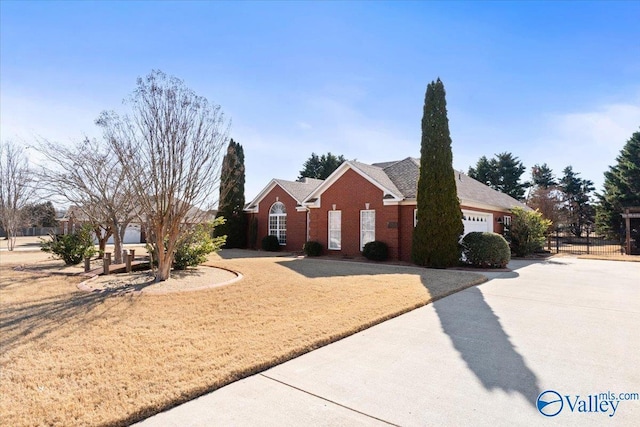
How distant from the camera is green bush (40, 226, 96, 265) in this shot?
45.5 feet

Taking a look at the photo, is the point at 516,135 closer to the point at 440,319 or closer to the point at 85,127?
the point at 440,319

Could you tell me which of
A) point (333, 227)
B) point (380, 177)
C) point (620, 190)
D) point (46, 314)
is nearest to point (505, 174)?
point (620, 190)

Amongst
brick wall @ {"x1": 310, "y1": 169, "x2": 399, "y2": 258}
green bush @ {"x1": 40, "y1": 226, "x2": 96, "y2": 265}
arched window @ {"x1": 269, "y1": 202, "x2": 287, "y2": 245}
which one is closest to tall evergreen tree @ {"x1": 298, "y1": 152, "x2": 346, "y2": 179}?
arched window @ {"x1": 269, "y1": 202, "x2": 287, "y2": 245}

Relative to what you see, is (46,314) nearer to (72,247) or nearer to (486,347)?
(486,347)

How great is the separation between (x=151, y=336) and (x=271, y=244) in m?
18.4

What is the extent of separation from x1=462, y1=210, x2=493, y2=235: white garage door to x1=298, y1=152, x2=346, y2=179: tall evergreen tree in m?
28.5

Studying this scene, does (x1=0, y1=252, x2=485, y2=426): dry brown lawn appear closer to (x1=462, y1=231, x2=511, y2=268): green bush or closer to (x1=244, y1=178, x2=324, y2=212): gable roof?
(x1=462, y1=231, x2=511, y2=268): green bush

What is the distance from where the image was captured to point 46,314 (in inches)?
254

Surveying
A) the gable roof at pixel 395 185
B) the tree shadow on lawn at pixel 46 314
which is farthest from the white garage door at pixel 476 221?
the tree shadow on lawn at pixel 46 314

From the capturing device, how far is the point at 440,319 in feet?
21.9

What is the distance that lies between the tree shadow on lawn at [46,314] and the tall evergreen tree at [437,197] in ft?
38.3

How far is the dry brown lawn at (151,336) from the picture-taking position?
3.41 metres

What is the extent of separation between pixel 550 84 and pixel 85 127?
1695cm

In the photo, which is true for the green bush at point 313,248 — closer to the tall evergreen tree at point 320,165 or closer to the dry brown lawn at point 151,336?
the dry brown lawn at point 151,336
